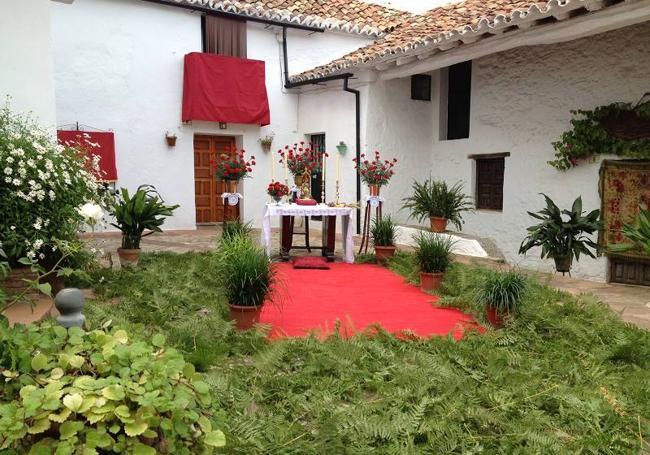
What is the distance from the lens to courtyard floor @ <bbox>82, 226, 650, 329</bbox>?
5188mm

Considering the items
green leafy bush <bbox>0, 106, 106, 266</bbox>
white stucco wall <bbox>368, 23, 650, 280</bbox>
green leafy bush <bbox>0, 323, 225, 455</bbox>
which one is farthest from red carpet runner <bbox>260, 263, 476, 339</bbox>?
white stucco wall <bbox>368, 23, 650, 280</bbox>

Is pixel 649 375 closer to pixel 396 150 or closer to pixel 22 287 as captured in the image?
pixel 22 287

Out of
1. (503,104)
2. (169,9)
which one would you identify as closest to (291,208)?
(503,104)

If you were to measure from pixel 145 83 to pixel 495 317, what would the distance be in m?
8.56

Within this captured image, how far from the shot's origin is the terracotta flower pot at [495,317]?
444 cm

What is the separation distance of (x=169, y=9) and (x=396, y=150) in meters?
5.34

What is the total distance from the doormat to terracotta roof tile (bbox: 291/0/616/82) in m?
3.76

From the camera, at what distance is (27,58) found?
507 cm

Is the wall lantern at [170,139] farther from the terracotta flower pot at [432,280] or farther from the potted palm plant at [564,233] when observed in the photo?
the potted palm plant at [564,233]

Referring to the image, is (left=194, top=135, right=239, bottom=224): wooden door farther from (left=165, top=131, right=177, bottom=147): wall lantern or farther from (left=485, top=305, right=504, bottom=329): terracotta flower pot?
(left=485, top=305, right=504, bottom=329): terracotta flower pot

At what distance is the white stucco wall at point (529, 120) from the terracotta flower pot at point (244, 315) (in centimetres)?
558

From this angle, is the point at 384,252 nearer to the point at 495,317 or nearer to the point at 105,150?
the point at 495,317

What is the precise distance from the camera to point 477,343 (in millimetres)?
3953

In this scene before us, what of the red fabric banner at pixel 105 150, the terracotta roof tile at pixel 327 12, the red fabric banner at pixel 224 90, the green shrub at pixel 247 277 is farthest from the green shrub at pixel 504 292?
the terracotta roof tile at pixel 327 12
